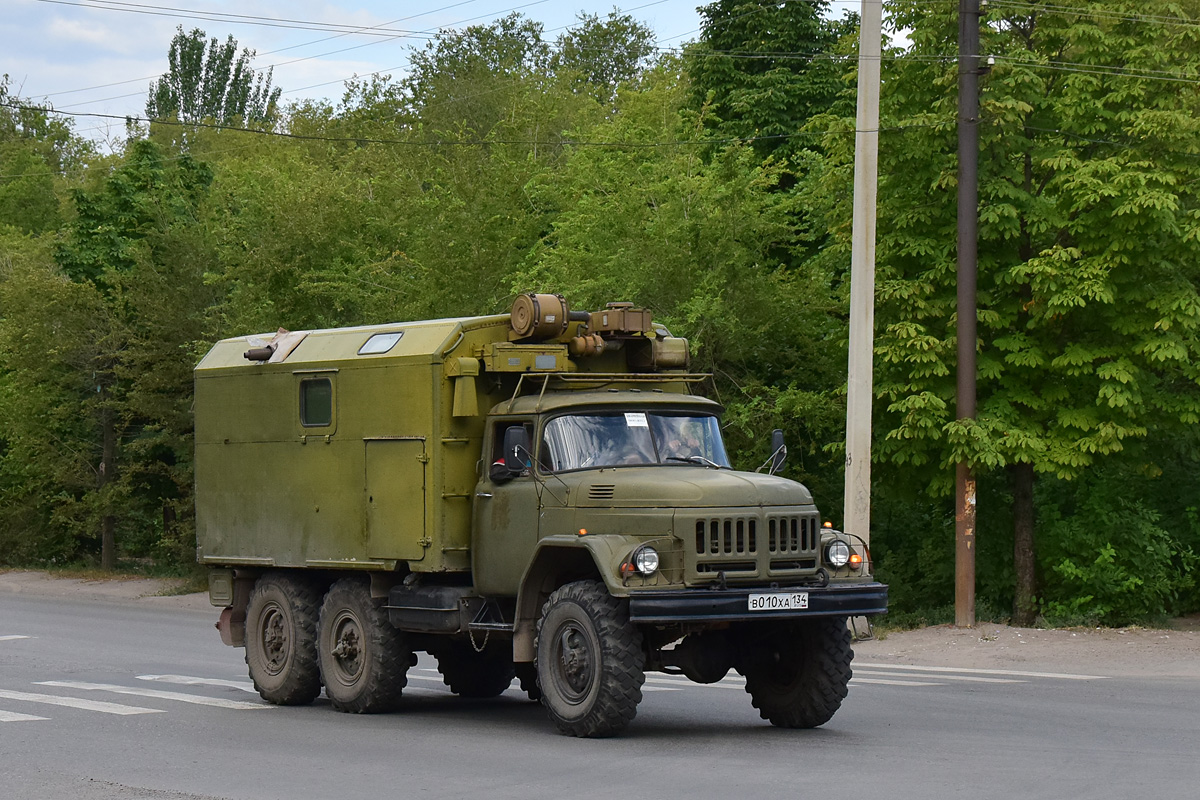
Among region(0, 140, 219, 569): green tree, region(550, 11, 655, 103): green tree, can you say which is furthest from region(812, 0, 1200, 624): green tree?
region(550, 11, 655, 103): green tree

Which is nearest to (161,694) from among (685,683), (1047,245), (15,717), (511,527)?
(15,717)

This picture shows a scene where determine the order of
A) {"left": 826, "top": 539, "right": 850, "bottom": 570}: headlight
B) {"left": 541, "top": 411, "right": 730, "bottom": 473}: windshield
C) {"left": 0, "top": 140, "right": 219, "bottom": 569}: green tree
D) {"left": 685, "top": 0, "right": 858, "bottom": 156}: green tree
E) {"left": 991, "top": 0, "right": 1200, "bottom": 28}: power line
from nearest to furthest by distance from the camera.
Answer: {"left": 826, "top": 539, "right": 850, "bottom": 570}: headlight < {"left": 541, "top": 411, "right": 730, "bottom": 473}: windshield < {"left": 991, "top": 0, "right": 1200, "bottom": 28}: power line < {"left": 0, "top": 140, "right": 219, "bottom": 569}: green tree < {"left": 685, "top": 0, "right": 858, "bottom": 156}: green tree

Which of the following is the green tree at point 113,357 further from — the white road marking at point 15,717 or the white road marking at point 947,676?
the white road marking at point 15,717

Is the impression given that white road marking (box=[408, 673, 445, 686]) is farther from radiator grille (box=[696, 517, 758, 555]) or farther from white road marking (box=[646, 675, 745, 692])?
radiator grille (box=[696, 517, 758, 555])

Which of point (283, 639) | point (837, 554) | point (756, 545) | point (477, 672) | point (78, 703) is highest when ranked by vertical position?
point (756, 545)

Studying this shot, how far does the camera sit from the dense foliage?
2269cm

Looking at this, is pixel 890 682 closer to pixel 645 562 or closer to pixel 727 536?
pixel 727 536

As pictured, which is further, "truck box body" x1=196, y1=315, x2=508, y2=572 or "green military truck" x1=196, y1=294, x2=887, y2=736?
"truck box body" x1=196, y1=315, x2=508, y2=572

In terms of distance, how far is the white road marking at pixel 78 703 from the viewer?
14.8 meters

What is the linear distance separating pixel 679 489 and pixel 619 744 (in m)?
1.97

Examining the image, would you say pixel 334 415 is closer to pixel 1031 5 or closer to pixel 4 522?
pixel 1031 5

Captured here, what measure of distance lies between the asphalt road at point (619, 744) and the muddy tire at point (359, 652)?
234 millimetres

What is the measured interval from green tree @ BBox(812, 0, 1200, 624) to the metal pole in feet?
4.09

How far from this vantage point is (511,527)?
13.4 m
